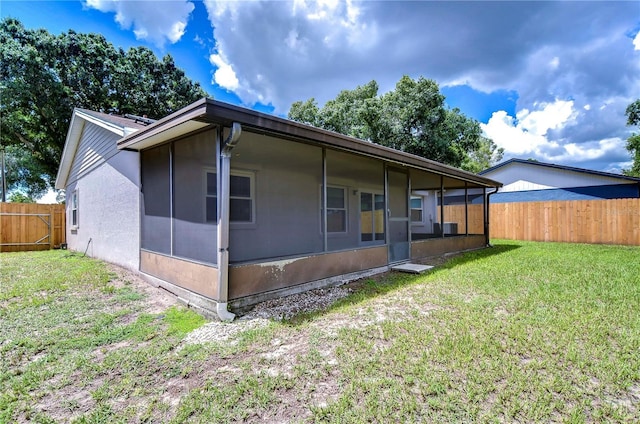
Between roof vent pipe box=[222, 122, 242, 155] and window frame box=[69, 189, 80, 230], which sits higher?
roof vent pipe box=[222, 122, 242, 155]

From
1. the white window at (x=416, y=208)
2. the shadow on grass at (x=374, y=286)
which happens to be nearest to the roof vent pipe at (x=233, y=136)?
the shadow on grass at (x=374, y=286)

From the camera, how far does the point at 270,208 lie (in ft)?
23.9

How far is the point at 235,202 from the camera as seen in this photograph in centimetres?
658

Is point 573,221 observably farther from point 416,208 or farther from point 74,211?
point 74,211

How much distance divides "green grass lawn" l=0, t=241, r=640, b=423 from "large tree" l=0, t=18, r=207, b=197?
13736 millimetres

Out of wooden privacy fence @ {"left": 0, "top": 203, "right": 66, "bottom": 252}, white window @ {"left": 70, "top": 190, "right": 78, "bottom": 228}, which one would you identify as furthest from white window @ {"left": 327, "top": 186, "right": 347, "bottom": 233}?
wooden privacy fence @ {"left": 0, "top": 203, "right": 66, "bottom": 252}

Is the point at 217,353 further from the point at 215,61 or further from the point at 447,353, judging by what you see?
the point at 215,61

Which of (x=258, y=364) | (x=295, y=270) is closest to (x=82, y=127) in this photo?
(x=295, y=270)

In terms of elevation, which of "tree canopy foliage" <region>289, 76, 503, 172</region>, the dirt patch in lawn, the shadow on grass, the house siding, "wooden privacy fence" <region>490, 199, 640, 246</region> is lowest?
the dirt patch in lawn

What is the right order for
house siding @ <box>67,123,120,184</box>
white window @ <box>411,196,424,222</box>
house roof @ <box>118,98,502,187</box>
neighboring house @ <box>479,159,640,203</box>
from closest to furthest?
house roof @ <box>118,98,502,187</box>, house siding @ <box>67,123,120,184</box>, white window @ <box>411,196,424,222</box>, neighboring house @ <box>479,159,640,203</box>

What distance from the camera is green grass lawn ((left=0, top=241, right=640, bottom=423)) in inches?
82.6

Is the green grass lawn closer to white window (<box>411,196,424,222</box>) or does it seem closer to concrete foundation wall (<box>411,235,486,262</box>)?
concrete foundation wall (<box>411,235,486,262</box>)

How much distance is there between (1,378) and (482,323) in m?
4.71

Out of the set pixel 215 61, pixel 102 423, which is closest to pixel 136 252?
pixel 102 423
